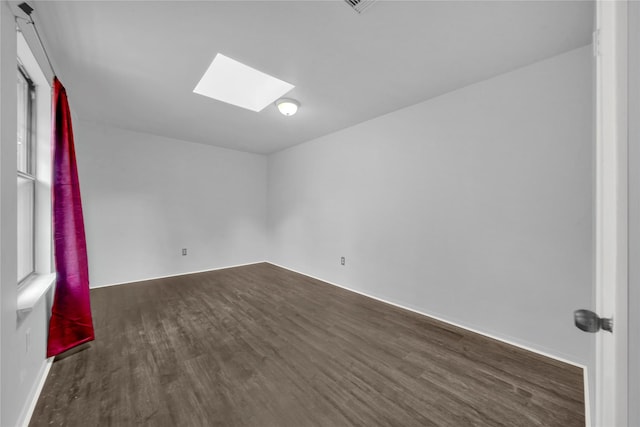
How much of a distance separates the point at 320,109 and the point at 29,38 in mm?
2453

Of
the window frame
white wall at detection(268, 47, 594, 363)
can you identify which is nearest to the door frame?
white wall at detection(268, 47, 594, 363)

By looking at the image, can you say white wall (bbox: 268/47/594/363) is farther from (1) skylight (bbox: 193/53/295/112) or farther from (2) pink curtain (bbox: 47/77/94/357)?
(2) pink curtain (bbox: 47/77/94/357)

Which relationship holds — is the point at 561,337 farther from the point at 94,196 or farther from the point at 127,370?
the point at 94,196

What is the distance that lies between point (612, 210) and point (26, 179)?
3.23 metres

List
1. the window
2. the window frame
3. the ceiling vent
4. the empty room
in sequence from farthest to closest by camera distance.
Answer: the window frame, the window, the ceiling vent, the empty room

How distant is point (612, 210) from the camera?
576 mm

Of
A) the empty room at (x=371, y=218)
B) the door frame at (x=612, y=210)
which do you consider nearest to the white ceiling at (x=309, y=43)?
the empty room at (x=371, y=218)

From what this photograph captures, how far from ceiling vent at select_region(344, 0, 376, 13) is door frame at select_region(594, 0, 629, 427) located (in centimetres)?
124

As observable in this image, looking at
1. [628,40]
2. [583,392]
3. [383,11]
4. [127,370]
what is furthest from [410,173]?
[127,370]

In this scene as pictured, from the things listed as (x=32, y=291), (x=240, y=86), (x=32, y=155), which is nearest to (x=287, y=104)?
(x=240, y=86)

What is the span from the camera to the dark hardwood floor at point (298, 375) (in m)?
1.41

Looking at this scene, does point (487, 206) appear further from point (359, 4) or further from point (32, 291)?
point (32, 291)

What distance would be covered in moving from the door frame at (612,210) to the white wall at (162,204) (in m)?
5.07

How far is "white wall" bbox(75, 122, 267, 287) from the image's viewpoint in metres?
3.65
